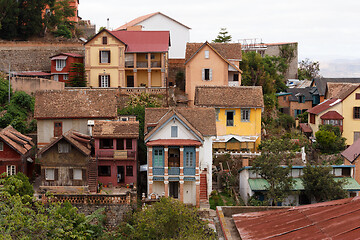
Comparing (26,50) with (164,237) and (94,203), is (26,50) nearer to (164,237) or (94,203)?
(94,203)

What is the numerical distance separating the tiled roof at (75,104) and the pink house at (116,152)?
9.04 ft

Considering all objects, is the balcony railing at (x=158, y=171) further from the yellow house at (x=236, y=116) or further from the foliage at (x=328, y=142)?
the foliage at (x=328, y=142)

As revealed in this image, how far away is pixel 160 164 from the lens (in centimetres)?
3406

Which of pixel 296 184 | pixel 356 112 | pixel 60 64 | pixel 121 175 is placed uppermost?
pixel 60 64

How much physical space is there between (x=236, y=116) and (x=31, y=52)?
2575cm

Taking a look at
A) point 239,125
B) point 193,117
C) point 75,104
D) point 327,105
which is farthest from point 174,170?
point 327,105

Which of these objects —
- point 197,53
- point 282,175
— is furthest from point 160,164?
point 197,53

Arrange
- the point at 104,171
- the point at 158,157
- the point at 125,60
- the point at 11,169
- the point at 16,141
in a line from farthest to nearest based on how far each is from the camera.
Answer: the point at 125,60 → the point at 16,141 → the point at 104,171 → the point at 11,169 → the point at 158,157

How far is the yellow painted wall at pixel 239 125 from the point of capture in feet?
142

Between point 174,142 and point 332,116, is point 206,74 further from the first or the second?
point 174,142

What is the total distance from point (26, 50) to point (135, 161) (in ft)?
90.9

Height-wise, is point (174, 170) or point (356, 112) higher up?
point (356, 112)

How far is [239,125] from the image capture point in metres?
43.4

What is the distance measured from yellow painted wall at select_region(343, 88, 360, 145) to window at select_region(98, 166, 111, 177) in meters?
25.7
